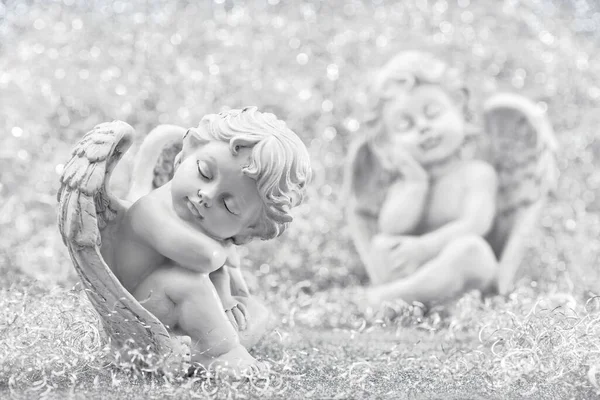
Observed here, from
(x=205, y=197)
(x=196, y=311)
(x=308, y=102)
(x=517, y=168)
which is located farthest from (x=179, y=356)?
(x=308, y=102)

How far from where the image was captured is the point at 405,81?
317 cm

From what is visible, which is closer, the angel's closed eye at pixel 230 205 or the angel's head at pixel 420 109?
the angel's closed eye at pixel 230 205

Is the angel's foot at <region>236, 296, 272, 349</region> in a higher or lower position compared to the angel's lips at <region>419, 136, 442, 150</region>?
lower

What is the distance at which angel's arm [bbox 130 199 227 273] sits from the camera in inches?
69.6

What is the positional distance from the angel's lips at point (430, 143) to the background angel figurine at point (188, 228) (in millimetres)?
1417

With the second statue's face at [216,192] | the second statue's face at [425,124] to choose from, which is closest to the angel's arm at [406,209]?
the second statue's face at [425,124]

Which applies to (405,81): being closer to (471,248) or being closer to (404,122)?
(404,122)

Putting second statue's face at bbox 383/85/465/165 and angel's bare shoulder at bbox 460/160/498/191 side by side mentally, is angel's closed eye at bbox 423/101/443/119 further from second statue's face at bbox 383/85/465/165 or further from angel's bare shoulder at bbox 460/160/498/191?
angel's bare shoulder at bbox 460/160/498/191

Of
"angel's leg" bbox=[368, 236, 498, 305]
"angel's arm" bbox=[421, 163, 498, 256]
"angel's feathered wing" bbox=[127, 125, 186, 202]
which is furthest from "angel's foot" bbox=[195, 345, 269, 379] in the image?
"angel's arm" bbox=[421, 163, 498, 256]

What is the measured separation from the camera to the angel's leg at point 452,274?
115 inches

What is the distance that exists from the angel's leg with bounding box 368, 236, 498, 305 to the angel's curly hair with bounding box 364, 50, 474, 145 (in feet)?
1.79

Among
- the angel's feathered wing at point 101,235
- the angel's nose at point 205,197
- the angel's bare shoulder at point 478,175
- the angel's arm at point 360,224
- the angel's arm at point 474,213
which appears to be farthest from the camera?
the angel's arm at point 360,224

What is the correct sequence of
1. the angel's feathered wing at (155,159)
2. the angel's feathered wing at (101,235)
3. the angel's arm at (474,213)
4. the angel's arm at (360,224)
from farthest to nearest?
the angel's arm at (360,224) → the angel's arm at (474,213) → the angel's feathered wing at (155,159) → the angel's feathered wing at (101,235)

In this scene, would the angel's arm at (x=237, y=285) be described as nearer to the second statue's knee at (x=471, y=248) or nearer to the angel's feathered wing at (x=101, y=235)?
the angel's feathered wing at (x=101, y=235)
